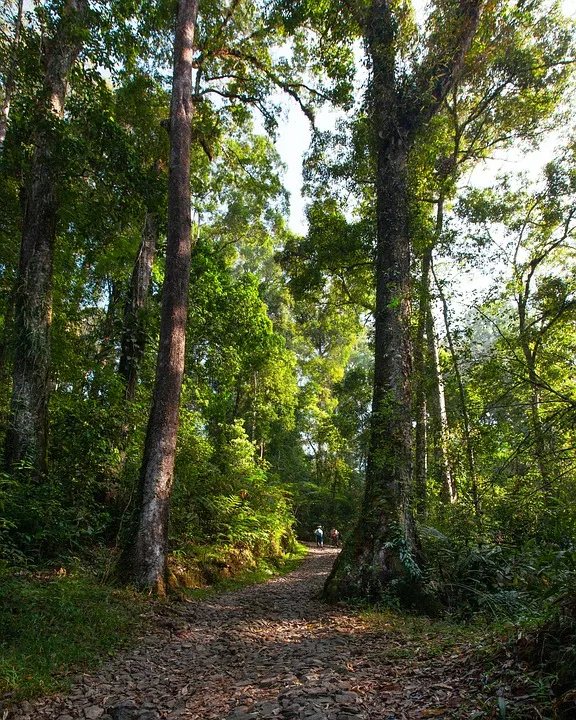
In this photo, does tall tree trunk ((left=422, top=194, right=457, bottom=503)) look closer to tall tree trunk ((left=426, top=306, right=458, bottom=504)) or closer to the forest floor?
tall tree trunk ((left=426, top=306, right=458, bottom=504))

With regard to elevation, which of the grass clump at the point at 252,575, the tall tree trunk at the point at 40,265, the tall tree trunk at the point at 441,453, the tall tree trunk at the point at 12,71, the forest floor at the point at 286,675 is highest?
the tall tree trunk at the point at 12,71

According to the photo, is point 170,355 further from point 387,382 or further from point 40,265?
point 387,382

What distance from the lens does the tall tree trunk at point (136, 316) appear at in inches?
405

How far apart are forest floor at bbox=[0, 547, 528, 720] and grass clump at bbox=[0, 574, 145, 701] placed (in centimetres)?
17

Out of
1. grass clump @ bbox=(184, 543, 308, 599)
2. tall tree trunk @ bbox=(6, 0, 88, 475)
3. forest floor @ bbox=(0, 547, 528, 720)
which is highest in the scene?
tall tree trunk @ bbox=(6, 0, 88, 475)

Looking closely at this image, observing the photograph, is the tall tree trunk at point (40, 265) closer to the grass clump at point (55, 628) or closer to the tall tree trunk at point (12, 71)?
the tall tree trunk at point (12, 71)

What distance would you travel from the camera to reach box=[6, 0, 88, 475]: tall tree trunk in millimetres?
7105

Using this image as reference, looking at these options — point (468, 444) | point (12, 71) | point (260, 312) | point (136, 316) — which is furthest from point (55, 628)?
point (260, 312)

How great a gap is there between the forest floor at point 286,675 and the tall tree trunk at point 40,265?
13.1 feet

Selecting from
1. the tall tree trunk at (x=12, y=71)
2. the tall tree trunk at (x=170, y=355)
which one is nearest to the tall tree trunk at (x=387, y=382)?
the tall tree trunk at (x=170, y=355)

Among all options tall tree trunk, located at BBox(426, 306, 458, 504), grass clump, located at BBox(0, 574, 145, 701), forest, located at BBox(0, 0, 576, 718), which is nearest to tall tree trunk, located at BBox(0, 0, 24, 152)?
forest, located at BBox(0, 0, 576, 718)

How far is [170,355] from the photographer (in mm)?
6793

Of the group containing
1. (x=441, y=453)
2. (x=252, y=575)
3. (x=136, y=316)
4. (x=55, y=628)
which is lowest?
(x=252, y=575)

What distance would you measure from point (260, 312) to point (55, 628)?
1298 centimetres
